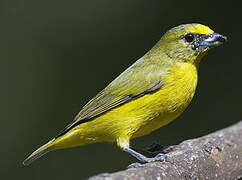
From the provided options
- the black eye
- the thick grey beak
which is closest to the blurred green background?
the black eye

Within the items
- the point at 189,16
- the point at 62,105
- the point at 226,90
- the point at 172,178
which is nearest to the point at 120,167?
the point at 62,105

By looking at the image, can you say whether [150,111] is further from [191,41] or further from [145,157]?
[191,41]

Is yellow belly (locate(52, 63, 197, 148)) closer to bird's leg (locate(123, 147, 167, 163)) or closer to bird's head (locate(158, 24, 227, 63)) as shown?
bird's leg (locate(123, 147, 167, 163))

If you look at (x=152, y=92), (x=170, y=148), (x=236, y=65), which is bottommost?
(x=236, y=65)

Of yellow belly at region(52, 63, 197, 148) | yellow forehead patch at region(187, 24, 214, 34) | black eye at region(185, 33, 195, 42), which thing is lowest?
yellow belly at region(52, 63, 197, 148)

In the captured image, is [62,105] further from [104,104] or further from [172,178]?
[172,178]

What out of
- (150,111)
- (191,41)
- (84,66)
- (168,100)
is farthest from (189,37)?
(84,66)
